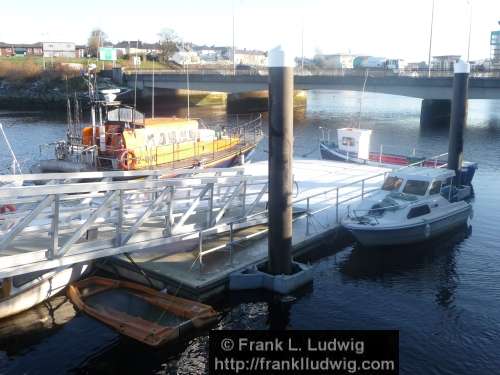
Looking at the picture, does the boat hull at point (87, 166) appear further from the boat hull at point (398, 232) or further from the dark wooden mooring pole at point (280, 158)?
the dark wooden mooring pole at point (280, 158)

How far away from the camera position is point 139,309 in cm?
1358

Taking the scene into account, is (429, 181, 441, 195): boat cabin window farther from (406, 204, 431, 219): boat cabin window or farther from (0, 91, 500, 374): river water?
(0, 91, 500, 374): river water

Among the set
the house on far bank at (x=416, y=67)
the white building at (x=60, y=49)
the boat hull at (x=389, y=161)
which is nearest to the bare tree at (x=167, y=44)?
the white building at (x=60, y=49)

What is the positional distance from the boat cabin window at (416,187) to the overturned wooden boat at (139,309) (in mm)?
10489

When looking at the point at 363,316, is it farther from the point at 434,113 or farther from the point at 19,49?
the point at 19,49

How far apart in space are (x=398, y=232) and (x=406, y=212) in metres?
0.90

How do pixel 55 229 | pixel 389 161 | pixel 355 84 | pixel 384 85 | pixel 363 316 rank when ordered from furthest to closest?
pixel 355 84
pixel 384 85
pixel 389 161
pixel 363 316
pixel 55 229

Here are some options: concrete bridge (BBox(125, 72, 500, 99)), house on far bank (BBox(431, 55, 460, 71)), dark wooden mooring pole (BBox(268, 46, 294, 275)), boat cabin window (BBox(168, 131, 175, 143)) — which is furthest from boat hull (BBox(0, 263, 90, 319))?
house on far bank (BBox(431, 55, 460, 71))

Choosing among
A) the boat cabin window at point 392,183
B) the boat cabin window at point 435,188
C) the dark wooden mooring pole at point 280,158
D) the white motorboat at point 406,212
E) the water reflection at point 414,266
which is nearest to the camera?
the dark wooden mooring pole at point 280,158

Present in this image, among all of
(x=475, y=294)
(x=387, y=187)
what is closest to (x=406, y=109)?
(x=387, y=187)

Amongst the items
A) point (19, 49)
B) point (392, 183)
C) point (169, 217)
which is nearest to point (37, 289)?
point (169, 217)

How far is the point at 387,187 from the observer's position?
21359 mm

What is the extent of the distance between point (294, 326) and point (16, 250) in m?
6.93

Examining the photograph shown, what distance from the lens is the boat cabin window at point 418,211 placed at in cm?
1970
